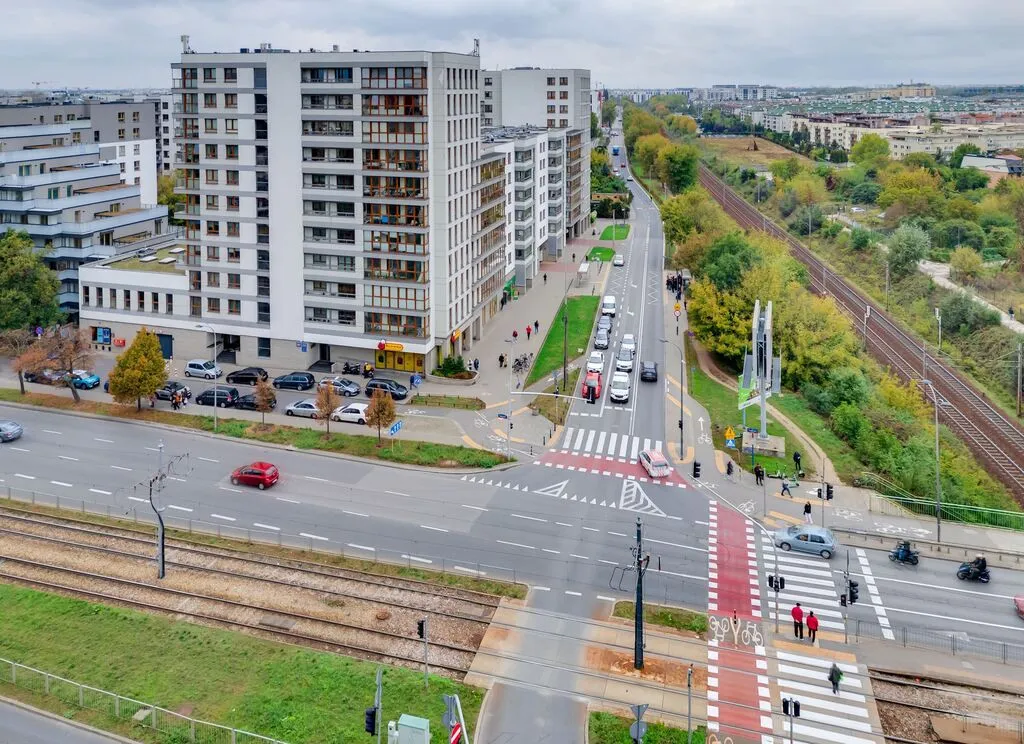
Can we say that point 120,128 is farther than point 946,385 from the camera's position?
Yes

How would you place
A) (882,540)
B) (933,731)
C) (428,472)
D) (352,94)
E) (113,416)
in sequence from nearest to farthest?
(933,731), (882,540), (428,472), (113,416), (352,94)

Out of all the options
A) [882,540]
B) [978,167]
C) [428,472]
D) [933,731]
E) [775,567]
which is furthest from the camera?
[978,167]

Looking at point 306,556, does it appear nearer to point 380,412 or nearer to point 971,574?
point 380,412

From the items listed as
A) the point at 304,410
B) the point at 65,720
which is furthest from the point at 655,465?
the point at 65,720

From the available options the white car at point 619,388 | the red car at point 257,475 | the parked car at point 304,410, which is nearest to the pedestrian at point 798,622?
the red car at point 257,475

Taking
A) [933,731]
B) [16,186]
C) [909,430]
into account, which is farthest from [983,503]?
[16,186]

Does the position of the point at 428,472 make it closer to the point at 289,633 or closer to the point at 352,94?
the point at 289,633
